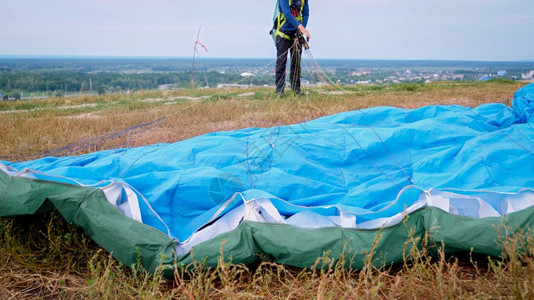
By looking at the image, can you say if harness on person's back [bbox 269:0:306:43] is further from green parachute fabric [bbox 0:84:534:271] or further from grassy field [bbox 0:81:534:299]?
green parachute fabric [bbox 0:84:534:271]

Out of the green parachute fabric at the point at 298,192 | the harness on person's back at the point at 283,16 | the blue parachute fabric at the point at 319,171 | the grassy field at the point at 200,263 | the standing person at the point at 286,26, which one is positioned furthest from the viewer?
the harness on person's back at the point at 283,16

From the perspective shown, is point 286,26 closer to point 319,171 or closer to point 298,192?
point 319,171

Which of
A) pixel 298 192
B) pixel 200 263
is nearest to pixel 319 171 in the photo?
pixel 298 192

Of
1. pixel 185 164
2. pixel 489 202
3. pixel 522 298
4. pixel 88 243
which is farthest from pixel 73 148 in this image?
pixel 522 298

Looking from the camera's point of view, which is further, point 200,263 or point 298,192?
point 298,192


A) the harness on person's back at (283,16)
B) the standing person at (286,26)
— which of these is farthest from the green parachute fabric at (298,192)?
the harness on person's back at (283,16)

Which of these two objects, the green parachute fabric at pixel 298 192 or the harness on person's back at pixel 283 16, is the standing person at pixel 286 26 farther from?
the green parachute fabric at pixel 298 192
